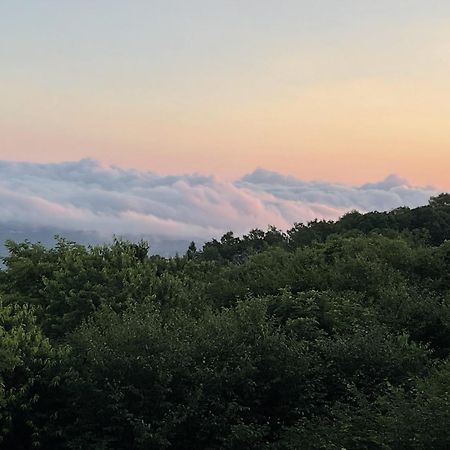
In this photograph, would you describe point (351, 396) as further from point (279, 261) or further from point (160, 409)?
point (279, 261)

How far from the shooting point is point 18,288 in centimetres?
2461

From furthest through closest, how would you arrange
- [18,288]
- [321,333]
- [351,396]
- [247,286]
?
[247,286], [18,288], [321,333], [351,396]

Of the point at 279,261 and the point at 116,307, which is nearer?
the point at 116,307

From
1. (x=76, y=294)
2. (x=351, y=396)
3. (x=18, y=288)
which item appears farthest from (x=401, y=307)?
(x=18, y=288)

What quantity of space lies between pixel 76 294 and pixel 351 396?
35.5 feet

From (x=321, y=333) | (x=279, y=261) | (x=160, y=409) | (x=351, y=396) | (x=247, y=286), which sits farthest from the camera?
(x=279, y=261)

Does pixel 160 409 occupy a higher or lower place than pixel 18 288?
lower

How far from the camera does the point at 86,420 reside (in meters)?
14.9

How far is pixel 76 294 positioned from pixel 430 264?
52.6 ft

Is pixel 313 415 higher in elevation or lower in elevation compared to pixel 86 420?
higher

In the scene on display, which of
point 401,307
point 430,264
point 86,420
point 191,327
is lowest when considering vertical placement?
point 86,420

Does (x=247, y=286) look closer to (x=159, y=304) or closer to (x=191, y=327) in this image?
(x=159, y=304)

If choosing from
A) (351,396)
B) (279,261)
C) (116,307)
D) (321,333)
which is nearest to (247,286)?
(279,261)

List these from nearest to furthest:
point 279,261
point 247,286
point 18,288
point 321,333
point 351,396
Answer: point 351,396, point 321,333, point 18,288, point 247,286, point 279,261
